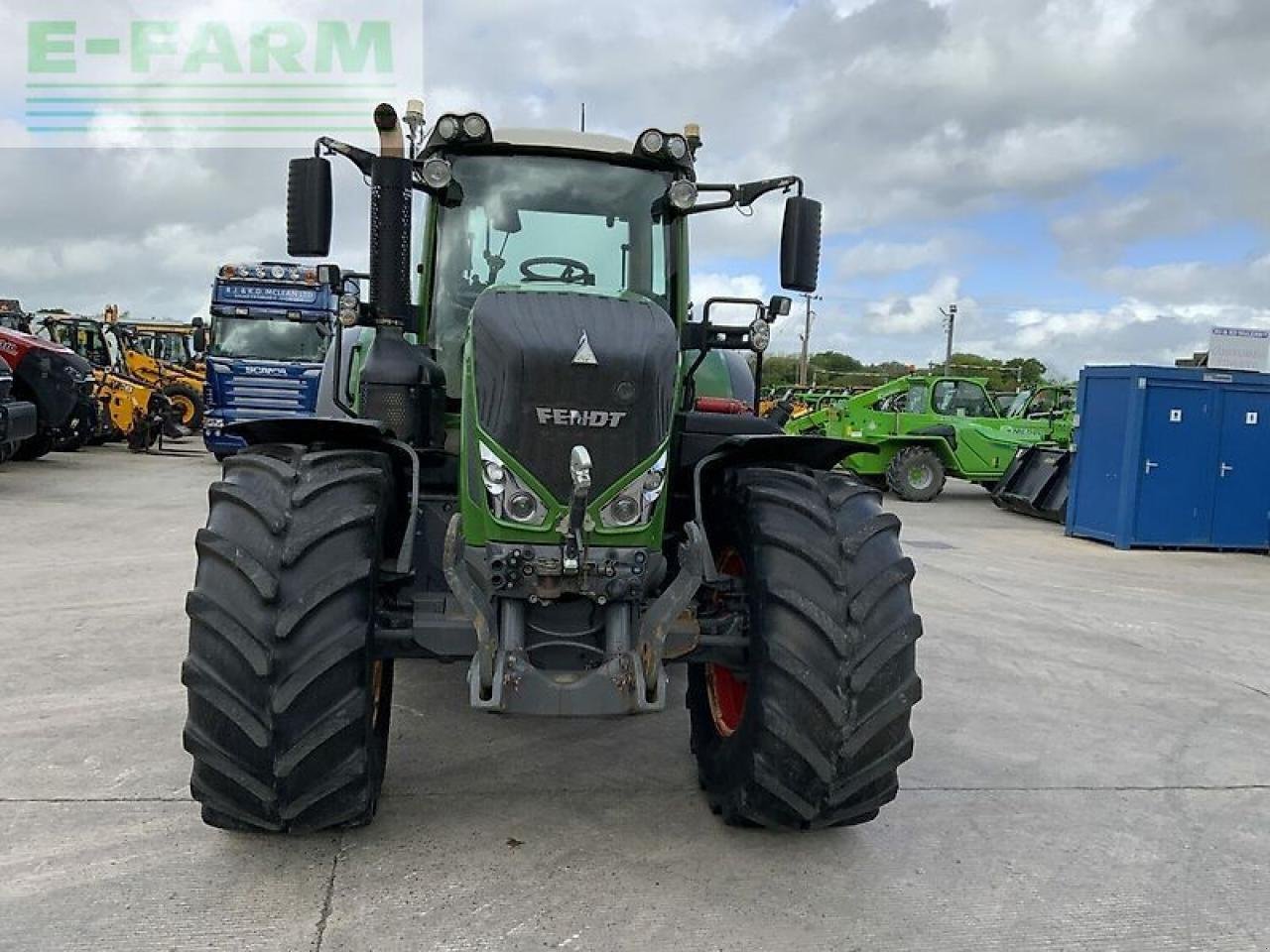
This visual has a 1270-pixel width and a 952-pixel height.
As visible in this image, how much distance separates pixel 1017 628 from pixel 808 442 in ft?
14.5

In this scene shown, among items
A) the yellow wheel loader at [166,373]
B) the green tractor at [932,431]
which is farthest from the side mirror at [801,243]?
the yellow wheel loader at [166,373]

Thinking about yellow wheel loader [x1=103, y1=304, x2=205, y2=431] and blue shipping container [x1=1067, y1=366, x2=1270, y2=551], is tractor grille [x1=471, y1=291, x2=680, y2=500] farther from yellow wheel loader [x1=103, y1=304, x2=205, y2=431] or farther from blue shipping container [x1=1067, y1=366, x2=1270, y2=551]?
yellow wheel loader [x1=103, y1=304, x2=205, y2=431]

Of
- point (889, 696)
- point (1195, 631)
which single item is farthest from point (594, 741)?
point (1195, 631)

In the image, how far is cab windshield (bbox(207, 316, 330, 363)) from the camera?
16.1 metres

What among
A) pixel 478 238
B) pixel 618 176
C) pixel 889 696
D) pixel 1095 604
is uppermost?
pixel 618 176

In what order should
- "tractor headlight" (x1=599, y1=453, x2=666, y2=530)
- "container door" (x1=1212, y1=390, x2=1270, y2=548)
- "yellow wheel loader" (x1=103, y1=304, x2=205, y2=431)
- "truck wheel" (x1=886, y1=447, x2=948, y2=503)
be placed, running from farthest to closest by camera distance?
"yellow wheel loader" (x1=103, y1=304, x2=205, y2=431) → "truck wheel" (x1=886, y1=447, x2=948, y2=503) → "container door" (x1=1212, y1=390, x2=1270, y2=548) → "tractor headlight" (x1=599, y1=453, x2=666, y2=530)

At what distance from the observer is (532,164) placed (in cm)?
437

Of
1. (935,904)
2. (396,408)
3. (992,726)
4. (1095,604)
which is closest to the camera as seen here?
(935,904)

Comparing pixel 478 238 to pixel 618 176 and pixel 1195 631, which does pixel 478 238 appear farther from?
pixel 1195 631

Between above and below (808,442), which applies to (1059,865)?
below

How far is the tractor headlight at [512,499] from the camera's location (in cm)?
323

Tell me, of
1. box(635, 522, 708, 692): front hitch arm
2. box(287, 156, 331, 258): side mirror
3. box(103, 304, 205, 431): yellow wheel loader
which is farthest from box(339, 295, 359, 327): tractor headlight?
box(103, 304, 205, 431): yellow wheel loader

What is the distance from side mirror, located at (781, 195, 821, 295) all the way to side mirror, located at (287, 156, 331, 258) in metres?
1.92

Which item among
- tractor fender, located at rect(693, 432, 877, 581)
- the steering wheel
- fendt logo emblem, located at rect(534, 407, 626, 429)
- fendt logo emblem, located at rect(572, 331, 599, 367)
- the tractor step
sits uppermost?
the steering wheel
